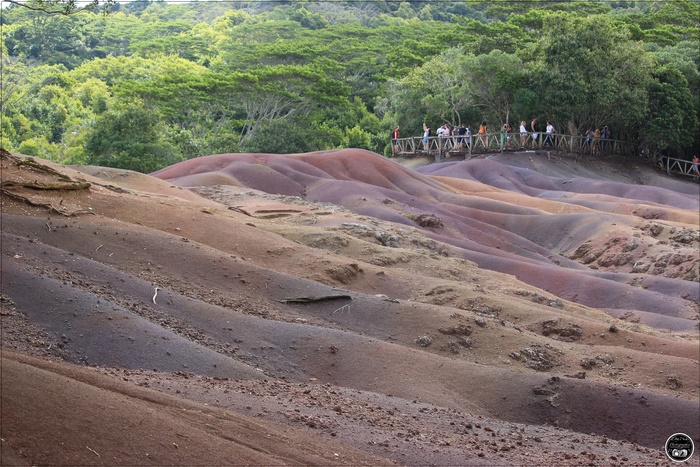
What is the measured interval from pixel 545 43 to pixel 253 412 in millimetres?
49139

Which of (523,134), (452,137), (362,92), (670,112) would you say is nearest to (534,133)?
(523,134)

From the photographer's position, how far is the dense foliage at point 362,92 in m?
49.7

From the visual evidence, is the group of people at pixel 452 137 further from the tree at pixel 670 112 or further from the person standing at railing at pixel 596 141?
the tree at pixel 670 112

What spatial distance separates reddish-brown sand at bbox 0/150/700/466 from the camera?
30.4 ft

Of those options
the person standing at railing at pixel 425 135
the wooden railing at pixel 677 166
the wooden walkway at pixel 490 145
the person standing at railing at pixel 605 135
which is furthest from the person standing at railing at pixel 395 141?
the wooden railing at pixel 677 166

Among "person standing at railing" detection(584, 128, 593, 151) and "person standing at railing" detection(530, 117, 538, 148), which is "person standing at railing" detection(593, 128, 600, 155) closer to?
"person standing at railing" detection(584, 128, 593, 151)

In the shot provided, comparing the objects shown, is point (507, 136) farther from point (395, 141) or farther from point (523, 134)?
point (395, 141)

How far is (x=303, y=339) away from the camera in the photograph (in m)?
16.1

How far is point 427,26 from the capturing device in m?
95.1

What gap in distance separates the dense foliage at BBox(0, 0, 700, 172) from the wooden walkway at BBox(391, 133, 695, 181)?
1116 mm

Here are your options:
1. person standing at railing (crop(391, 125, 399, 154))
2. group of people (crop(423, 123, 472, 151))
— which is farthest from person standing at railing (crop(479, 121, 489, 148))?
person standing at railing (crop(391, 125, 399, 154))

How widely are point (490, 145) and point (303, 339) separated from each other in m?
42.9

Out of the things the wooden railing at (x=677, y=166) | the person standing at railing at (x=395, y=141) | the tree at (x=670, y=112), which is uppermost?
the tree at (x=670, y=112)

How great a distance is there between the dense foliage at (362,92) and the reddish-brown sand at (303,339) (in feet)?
57.7
